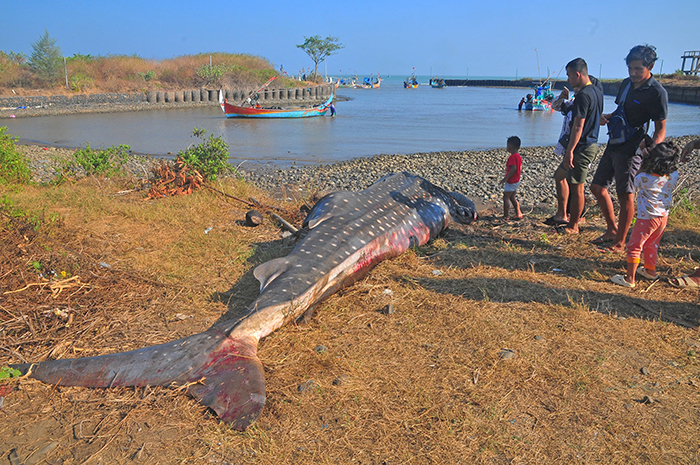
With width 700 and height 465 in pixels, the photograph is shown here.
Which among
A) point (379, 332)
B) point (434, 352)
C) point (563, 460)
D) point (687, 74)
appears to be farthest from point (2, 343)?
point (687, 74)

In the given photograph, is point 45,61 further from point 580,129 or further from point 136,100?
point 580,129

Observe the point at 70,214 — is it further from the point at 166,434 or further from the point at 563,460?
the point at 563,460

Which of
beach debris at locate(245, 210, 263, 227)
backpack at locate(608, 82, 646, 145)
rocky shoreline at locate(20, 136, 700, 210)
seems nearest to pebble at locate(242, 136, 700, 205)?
rocky shoreline at locate(20, 136, 700, 210)

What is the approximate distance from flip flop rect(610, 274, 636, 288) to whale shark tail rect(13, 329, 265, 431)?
3816 mm

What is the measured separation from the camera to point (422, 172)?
13609 mm

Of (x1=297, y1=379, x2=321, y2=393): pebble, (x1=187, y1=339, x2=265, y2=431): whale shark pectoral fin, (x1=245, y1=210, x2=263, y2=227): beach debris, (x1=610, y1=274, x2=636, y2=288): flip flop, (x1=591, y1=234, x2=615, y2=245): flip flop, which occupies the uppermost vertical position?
(x1=245, y1=210, x2=263, y2=227): beach debris

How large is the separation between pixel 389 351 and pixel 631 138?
3.99m

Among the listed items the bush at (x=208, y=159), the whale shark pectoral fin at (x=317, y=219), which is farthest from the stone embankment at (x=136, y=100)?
the whale shark pectoral fin at (x=317, y=219)

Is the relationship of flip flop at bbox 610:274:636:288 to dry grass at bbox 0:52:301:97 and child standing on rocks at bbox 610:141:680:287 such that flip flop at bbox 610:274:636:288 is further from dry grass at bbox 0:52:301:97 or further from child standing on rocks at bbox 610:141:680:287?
dry grass at bbox 0:52:301:97

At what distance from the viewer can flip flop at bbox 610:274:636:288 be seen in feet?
15.4

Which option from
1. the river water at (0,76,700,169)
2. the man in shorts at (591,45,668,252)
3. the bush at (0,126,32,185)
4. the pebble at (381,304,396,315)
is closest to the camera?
the pebble at (381,304,396,315)

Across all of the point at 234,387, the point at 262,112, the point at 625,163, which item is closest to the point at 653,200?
the point at 625,163

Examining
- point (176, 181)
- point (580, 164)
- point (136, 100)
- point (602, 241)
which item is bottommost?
point (602, 241)

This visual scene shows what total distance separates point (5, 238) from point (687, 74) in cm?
7489
